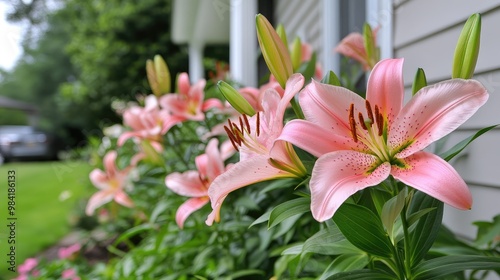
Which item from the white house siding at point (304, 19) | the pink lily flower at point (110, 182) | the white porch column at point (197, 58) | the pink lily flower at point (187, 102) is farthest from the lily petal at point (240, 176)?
the white porch column at point (197, 58)

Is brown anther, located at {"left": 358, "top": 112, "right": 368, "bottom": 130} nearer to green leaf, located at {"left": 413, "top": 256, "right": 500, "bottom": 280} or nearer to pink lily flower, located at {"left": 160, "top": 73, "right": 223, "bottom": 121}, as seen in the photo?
green leaf, located at {"left": 413, "top": 256, "right": 500, "bottom": 280}

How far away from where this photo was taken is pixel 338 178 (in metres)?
0.64

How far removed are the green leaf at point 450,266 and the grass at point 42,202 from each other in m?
1.68

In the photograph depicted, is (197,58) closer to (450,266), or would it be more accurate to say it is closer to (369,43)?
(369,43)

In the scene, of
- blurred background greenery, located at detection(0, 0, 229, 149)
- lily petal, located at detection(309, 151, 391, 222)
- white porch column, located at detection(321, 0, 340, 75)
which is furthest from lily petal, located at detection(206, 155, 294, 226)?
blurred background greenery, located at detection(0, 0, 229, 149)

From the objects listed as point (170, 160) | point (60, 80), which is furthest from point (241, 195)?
point (60, 80)

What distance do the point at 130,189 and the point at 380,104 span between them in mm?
2234

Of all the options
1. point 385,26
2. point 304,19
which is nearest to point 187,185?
point 385,26

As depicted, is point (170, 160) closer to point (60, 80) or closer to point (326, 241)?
point (326, 241)

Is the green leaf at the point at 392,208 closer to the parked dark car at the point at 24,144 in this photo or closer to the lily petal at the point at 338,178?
the lily petal at the point at 338,178

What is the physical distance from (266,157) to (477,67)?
2.43 ft

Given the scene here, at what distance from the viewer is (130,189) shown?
276 centimetres

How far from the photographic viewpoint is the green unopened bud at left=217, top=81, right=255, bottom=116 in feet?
2.68

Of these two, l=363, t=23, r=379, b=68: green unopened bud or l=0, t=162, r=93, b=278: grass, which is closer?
l=363, t=23, r=379, b=68: green unopened bud
